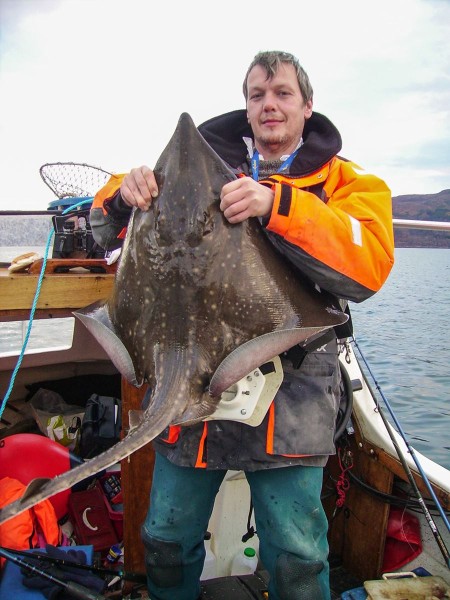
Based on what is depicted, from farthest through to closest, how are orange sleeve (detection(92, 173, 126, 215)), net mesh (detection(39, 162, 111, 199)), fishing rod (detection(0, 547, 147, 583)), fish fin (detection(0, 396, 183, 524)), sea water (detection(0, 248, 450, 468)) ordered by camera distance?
sea water (detection(0, 248, 450, 468))
net mesh (detection(39, 162, 111, 199))
fishing rod (detection(0, 547, 147, 583))
orange sleeve (detection(92, 173, 126, 215))
fish fin (detection(0, 396, 183, 524))

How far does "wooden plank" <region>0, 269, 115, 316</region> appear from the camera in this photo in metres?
2.51

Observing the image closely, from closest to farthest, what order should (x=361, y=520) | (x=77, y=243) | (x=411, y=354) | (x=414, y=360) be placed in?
(x=361, y=520), (x=77, y=243), (x=414, y=360), (x=411, y=354)

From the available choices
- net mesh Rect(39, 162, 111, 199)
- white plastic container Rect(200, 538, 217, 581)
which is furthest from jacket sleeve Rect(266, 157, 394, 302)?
net mesh Rect(39, 162, 111, 199)

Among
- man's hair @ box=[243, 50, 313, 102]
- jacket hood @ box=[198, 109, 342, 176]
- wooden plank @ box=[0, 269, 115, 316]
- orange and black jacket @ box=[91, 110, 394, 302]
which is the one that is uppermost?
man's hair @ box=[243, 50, 313, 102]

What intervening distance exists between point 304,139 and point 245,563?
2.62m

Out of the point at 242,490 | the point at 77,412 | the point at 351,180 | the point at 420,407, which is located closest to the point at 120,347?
the point at 351,180

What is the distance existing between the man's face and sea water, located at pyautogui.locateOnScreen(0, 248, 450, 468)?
4055 millimetres

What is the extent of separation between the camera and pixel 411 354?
48.3 feet

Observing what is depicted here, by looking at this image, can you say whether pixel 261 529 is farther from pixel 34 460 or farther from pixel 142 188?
pixel 34 460

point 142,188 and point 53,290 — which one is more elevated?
point 142,188

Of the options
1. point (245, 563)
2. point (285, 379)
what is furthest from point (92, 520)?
point (285, 379)

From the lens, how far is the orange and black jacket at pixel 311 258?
5.70ft

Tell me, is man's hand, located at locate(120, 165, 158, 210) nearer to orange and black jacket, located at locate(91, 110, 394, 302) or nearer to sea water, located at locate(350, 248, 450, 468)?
orange and black jacket, located at locate(91, 110, 394, 302)

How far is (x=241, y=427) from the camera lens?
2.00 m
